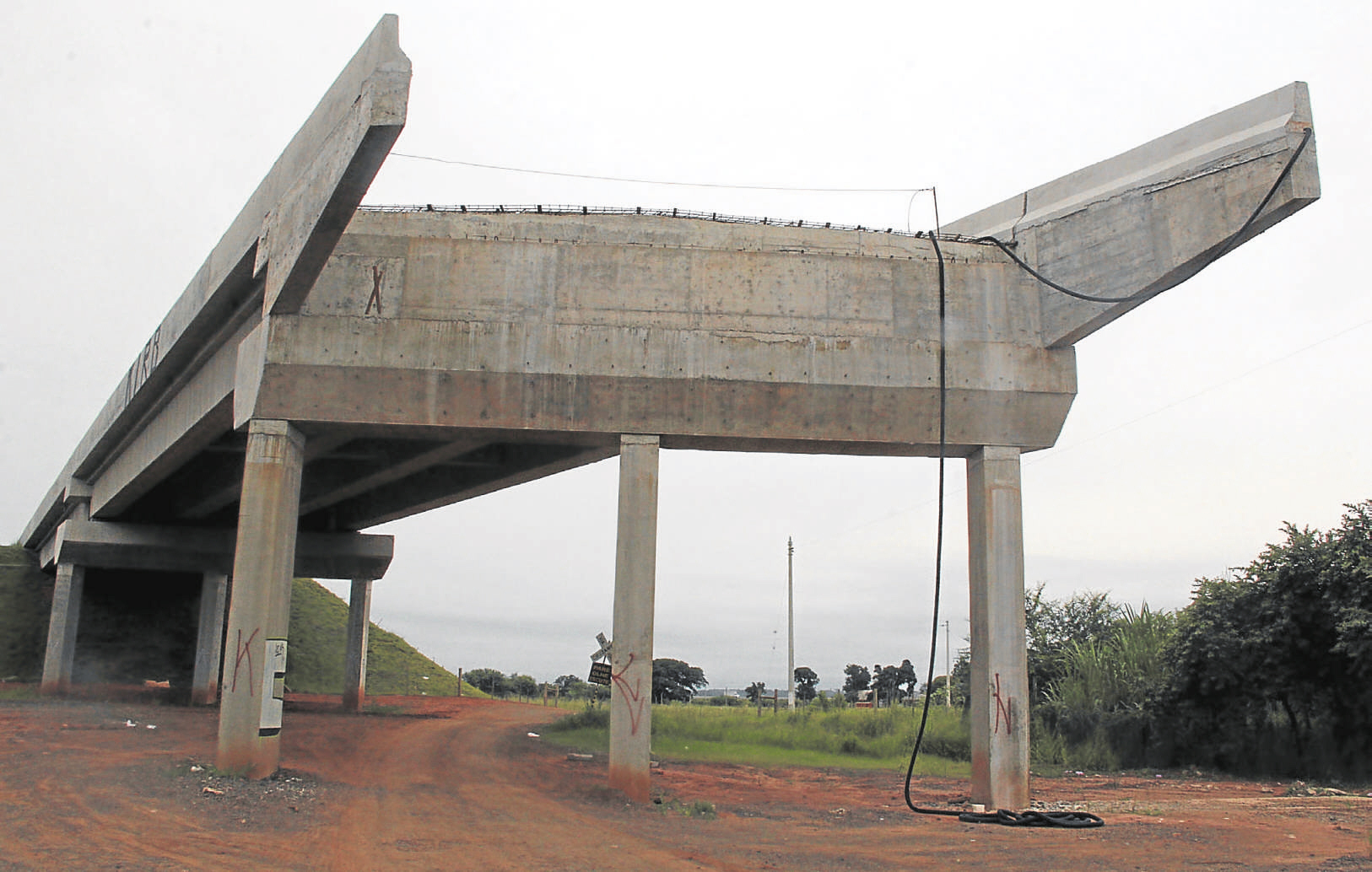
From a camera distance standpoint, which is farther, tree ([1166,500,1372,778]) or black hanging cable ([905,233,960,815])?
tree ([1166,500,1372,778])

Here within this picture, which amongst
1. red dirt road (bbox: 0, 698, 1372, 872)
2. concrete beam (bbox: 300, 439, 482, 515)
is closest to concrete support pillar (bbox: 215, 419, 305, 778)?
red dirt road (bbox: 0, 698, 1372, 872)

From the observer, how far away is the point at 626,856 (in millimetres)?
12828

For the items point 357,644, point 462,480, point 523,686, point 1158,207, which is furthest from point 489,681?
point 1158,207

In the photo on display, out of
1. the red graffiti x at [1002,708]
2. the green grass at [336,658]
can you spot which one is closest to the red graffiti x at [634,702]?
the red graffiti x at [1002,708]

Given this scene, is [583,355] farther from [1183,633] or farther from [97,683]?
[97,683]

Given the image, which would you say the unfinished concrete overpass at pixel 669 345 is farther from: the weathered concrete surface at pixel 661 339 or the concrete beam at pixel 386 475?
the concrete beam at pixel 386 475

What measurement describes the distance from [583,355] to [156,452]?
14232 mm

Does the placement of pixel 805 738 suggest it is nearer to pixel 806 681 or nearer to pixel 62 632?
pixel 62 632

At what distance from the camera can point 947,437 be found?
62.6 ft

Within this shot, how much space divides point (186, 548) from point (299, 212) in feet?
77.2

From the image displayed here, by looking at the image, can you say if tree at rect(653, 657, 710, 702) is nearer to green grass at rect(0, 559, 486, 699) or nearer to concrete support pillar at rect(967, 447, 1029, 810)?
green grass at rect(0, 559, 486, 699)

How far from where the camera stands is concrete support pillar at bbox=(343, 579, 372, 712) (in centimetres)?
3855

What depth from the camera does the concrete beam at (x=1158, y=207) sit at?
1628cm

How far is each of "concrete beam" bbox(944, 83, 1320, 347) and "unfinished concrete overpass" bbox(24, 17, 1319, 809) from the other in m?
0.05
